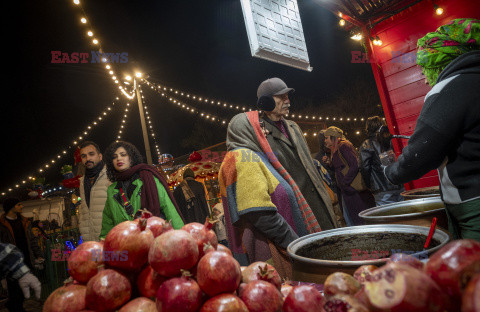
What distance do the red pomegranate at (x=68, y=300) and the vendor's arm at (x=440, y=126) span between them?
5.56 ft

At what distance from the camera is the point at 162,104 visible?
663 inches

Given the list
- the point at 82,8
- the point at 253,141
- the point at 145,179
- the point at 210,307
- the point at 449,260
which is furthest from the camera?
the point at 82,8

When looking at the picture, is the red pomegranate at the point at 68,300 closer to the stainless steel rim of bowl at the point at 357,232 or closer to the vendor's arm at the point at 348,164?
the stainless steel rim of bowl at the point at 357,232

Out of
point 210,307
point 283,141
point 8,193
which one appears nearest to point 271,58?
point 283,141

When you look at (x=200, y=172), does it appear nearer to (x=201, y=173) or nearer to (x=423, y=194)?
(x=201, y=173)

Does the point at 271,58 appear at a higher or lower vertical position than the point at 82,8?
lower

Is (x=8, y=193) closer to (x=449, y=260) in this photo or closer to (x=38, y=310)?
(x=38, y=310)

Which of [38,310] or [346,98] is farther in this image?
[346,98]

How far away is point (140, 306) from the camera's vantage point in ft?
2.76

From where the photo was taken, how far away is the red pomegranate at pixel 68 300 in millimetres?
871

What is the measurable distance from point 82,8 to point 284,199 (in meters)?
9.38

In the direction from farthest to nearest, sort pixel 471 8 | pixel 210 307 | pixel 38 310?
pixel 38 310 → pixel 471 8 → pixel 210 307

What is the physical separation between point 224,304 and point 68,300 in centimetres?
58

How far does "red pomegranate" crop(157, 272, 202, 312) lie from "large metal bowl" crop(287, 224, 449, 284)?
46cm
